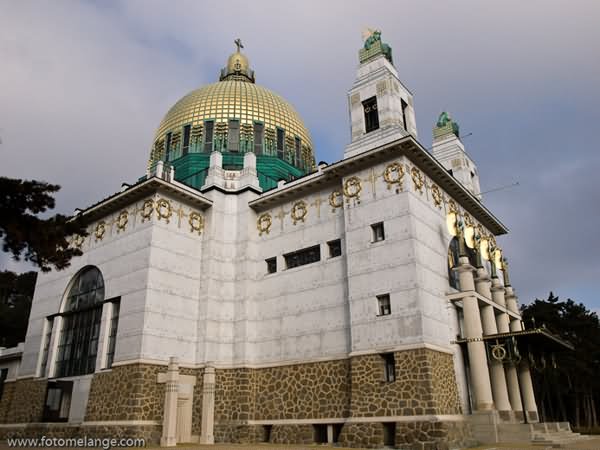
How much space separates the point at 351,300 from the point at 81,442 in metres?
12.6

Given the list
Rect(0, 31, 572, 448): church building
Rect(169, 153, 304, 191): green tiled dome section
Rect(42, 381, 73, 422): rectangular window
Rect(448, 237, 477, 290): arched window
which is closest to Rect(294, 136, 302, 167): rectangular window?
Rect(169, 153, 304, 191): green tiled dome section

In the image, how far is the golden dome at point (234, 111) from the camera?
32.2 metres

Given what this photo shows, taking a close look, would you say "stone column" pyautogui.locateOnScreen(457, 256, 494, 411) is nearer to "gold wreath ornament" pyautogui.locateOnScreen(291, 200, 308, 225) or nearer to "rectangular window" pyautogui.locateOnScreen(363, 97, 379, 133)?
"rectangular window" pyautogui.locateOnScreen(363, 97, 379, 133)

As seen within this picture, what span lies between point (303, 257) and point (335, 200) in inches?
122

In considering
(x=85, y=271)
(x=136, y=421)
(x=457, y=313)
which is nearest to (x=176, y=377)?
(x=136, y=421)

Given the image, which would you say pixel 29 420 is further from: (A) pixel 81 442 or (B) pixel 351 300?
(B) pixel 351 300

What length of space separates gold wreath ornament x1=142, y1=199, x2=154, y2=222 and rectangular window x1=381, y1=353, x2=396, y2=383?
490 inches

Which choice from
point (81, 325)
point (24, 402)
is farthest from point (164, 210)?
point (24, 402)

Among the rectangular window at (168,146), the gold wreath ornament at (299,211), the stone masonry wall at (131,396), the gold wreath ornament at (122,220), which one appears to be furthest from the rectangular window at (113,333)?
the rectangular window at (168,146)

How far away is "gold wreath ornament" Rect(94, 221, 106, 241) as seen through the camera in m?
25.7

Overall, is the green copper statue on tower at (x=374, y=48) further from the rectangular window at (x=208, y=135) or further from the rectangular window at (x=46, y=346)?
the rectangular window at (x=46, y=346)

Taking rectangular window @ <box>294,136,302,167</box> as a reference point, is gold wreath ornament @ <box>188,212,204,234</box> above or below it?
below

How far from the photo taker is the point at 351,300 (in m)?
20.2

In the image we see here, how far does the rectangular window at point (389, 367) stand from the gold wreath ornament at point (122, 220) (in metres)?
14.0
